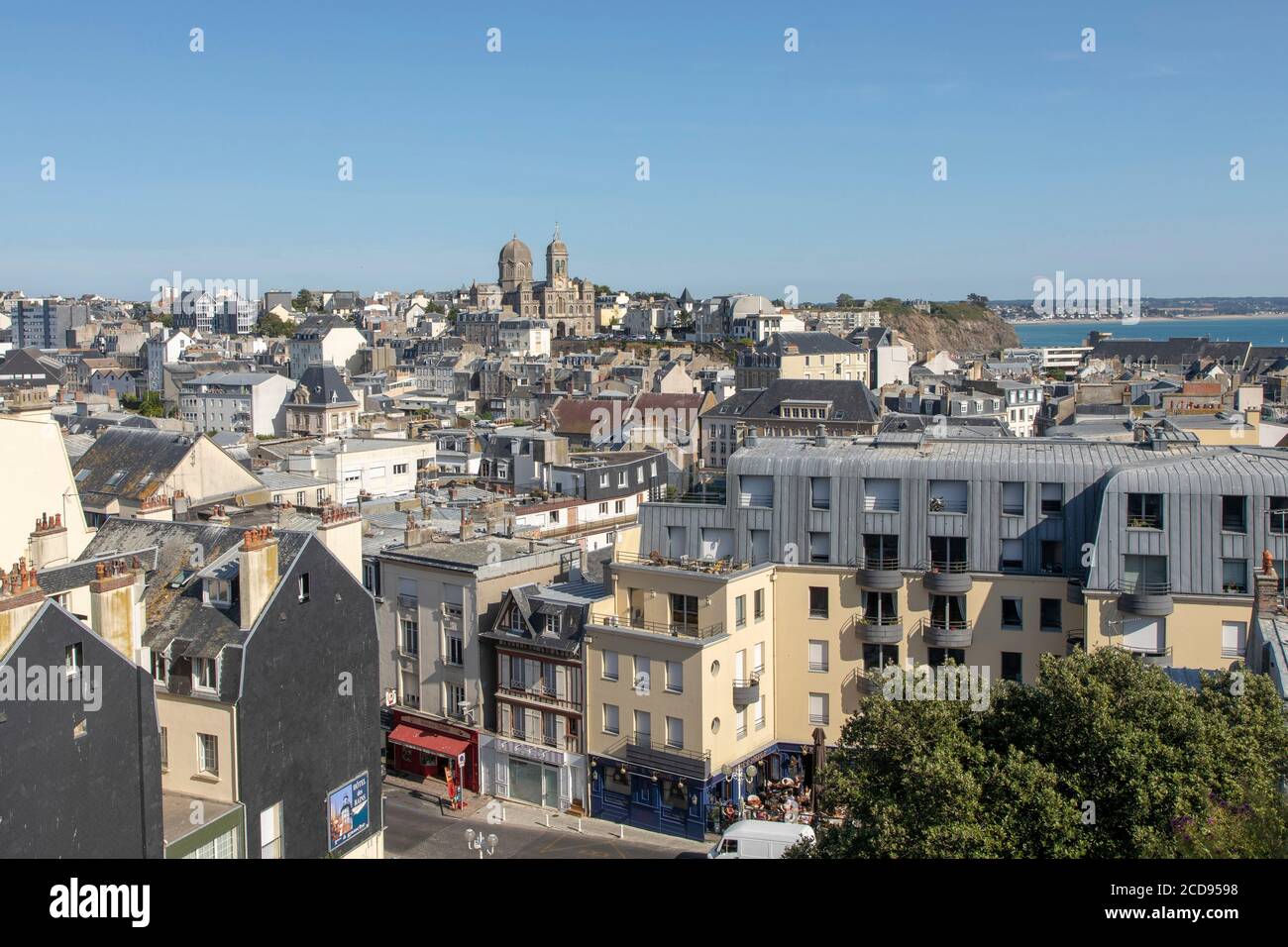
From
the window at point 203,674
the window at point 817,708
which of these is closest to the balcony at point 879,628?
the window at point 817,708

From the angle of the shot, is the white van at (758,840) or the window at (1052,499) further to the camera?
the window at (1052,499)

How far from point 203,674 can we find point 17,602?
5.31m

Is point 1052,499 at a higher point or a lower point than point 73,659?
higher

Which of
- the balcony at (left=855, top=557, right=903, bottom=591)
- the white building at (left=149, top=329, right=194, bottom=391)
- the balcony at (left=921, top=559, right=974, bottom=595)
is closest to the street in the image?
the balcony at (left=855, top=557, right=903, bottom=591)

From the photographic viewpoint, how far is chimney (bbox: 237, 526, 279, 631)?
74.2 feet

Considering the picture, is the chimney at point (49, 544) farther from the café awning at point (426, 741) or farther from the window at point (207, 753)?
the café awning at point (426, 741)

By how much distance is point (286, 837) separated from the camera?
22375 millimetres

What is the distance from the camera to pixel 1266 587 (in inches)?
1023

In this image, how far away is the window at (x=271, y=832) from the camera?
2191 cm

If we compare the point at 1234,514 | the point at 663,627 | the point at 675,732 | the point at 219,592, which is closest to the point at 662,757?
the point at 675,732

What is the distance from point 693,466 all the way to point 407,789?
167 ft

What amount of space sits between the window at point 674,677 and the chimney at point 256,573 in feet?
33.3

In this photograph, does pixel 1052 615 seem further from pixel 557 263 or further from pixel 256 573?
pixel 557 263
